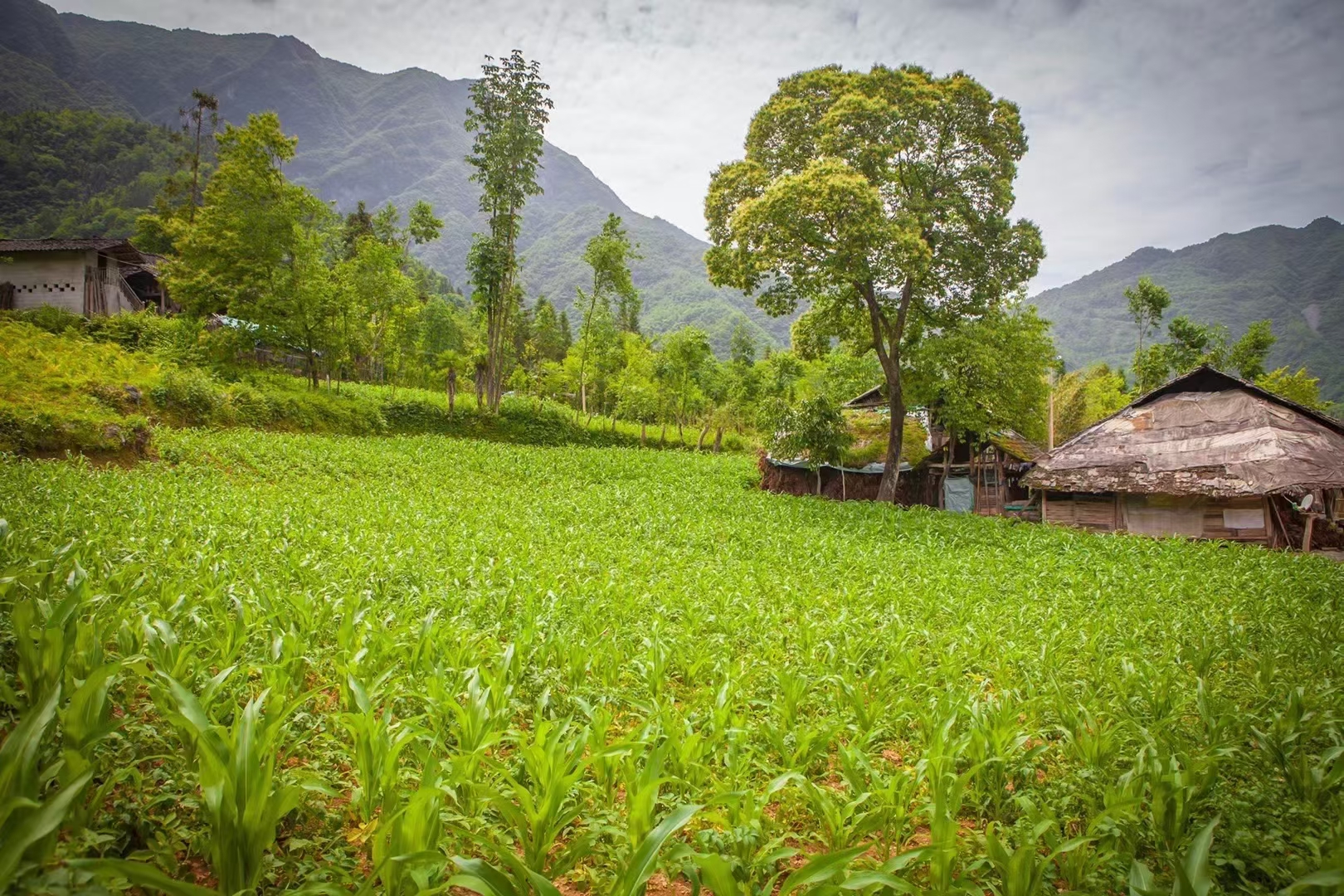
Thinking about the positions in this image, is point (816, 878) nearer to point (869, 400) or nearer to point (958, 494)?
point (958, 494)

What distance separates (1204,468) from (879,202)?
12393mm

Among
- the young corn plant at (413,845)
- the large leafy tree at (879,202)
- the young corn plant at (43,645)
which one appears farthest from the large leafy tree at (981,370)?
the young corn plant at (43,645)

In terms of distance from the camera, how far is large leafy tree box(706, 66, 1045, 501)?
15.3 meters

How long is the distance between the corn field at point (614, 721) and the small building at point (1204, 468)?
9698 millimetres

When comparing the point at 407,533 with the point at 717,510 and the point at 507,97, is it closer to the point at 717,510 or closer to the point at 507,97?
the point at 717,510

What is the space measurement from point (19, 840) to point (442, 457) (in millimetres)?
18318

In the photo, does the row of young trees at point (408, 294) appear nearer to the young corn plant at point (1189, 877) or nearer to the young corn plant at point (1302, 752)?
the young corn plant at point (1302, 752)

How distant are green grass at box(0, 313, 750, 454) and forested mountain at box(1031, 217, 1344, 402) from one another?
6905 centimetres

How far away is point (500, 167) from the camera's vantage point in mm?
28266

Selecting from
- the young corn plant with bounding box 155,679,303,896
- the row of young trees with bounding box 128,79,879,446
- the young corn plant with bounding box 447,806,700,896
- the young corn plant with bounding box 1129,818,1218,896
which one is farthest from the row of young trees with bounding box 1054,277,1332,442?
the young corn plant with bounding box 155,679,303,896

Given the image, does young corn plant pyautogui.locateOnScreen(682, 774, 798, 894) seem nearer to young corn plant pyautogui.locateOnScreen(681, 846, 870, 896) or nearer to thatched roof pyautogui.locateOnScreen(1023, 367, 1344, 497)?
young corn plant pyautogui.locateOnScreen(681, 846, 870, 896)

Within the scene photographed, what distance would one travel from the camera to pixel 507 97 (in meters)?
27.7

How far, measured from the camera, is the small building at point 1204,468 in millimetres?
15891

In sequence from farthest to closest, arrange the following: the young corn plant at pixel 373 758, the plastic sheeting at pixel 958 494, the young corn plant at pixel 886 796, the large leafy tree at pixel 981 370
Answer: the plastic sheeting at pixel 958 494
the large leafy tree at pixel 981 370
the young corn plant at pixel 886 796
the young corn plant at pixel 373 758
